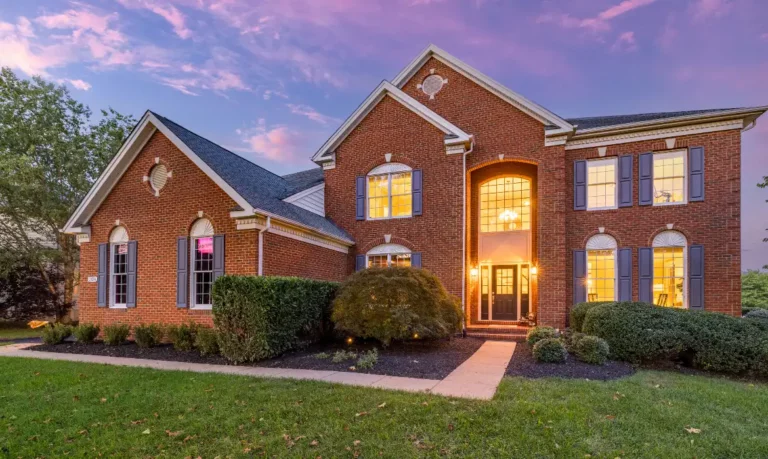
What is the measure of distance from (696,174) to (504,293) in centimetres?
677

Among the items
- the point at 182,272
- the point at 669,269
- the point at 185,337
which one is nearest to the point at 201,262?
the point at 182,272

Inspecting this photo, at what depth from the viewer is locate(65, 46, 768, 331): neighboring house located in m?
11.3

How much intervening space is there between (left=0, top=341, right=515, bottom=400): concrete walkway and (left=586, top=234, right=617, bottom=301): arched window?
446cm

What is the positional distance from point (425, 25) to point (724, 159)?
1047cm

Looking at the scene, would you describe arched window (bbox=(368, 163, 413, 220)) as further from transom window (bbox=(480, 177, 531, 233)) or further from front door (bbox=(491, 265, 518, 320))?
front door (bbox=(491, 265, 518, 320))

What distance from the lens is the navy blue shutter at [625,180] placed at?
495 inches

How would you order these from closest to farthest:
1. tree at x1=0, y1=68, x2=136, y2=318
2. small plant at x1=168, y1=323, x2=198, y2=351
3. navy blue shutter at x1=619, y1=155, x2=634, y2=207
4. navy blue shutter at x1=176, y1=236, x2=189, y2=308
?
small plant at x1=168, y1=323, x2=198, y2=351
navy blue shutter at x1=176, y1=236, x2=189, y2=308
navy blue shutter at x1=619, y1=155, x2=634, y2=207
tree at x1=0, y1=68, x2=136, y2=318

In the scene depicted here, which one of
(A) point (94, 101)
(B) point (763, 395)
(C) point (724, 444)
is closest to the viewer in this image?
(C) point (724, 444)

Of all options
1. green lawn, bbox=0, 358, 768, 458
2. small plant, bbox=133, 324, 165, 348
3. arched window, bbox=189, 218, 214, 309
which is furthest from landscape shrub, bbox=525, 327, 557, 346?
small plant, bbox=133, 324, 165, 348

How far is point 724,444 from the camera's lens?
418 cm

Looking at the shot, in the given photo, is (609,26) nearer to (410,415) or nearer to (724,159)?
(724,159)

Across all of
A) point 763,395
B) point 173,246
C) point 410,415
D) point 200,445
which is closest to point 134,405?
point 200,445

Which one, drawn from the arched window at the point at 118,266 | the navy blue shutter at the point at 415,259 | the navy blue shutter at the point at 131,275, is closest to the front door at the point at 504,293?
the navy blue shutter at the point at 415,259

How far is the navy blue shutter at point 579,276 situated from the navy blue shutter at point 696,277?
2.76m
